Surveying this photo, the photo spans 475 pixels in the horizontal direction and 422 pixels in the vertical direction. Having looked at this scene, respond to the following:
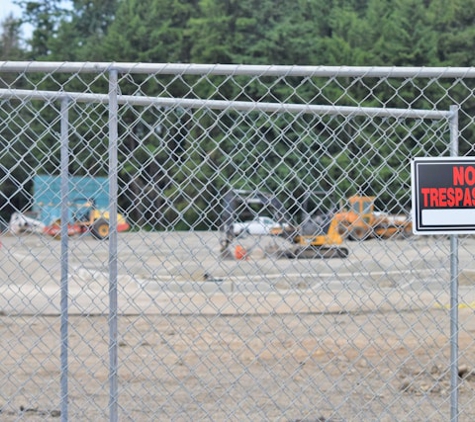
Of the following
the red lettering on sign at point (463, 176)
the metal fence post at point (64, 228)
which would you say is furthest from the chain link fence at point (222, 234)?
the red lettering on sign at point (463, 176)

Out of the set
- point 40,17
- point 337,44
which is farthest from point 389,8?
point 40,17

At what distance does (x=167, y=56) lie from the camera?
41.0 m

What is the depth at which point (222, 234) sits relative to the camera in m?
6.49

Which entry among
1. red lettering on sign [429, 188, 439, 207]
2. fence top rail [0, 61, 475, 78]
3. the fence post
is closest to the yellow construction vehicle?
the fence post

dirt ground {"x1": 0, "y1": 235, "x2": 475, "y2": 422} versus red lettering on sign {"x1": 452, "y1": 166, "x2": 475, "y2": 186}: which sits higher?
red lettering on sign {"x1": 452, "y1": 166, "x2": 475, "y2": 186}

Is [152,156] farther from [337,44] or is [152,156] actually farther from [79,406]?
[337,44]

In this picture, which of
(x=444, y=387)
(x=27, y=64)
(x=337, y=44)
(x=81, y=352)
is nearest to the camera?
(x=27, y=64)

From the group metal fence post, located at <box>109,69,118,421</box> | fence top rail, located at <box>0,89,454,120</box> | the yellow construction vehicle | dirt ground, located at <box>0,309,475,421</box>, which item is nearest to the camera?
metal fence post, located at <box>109,69,118,421</box>

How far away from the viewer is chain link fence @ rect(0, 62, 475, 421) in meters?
3.53

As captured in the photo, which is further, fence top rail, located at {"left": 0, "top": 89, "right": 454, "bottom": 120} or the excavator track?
the excavator track

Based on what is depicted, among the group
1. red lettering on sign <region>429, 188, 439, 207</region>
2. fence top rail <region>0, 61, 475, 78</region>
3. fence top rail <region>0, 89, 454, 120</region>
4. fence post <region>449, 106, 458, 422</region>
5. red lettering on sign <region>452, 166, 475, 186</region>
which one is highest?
fence top rail <region>0, 61, 475, 78</region>

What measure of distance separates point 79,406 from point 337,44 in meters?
35.0

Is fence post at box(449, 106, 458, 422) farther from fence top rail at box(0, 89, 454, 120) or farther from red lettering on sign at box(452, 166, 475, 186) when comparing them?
red lettering on sign at box(452, 166, 475, 186)

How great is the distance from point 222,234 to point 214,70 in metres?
3.36
